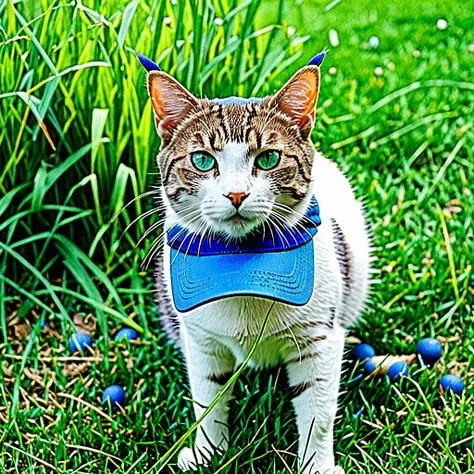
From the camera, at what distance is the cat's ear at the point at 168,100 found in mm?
1310

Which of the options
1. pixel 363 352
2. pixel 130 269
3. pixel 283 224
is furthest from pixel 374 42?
pixel 283 224

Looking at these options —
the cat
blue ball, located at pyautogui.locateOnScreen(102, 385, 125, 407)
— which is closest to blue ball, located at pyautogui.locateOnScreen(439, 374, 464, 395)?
the cat

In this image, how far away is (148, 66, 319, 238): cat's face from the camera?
128 centimetres

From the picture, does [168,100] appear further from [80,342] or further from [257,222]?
[80,342]

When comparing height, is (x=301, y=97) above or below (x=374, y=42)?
above

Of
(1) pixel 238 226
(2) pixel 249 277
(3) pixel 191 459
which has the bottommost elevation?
(3) pixel 191 459

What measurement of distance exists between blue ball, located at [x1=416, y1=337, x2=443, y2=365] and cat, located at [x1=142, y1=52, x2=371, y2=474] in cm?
20

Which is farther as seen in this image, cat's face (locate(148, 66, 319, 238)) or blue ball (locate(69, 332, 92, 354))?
blue ball (locate(69, 332, 92, 354))

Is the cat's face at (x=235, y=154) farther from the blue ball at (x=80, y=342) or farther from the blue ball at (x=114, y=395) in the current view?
the blue ball at (x=80, y=342)

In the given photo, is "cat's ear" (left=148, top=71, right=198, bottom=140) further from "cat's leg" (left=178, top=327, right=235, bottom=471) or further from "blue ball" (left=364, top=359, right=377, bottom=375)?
"blue ball" (left=364, top=359, right=377, bottom=375)

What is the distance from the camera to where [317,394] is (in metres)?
1.51

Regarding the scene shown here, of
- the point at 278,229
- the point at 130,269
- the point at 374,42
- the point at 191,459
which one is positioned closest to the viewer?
the point at 278,229

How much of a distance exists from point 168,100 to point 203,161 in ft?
0.42

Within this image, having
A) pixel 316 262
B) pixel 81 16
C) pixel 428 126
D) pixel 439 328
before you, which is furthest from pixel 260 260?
pixel 428 126
